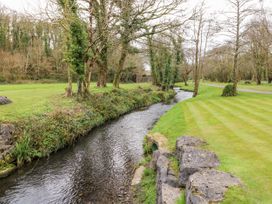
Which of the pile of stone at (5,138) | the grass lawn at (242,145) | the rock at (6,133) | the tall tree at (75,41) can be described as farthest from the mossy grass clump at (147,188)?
the tall tree at (75,41)

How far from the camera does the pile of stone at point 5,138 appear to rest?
959 centimetres

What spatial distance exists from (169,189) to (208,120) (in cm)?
695

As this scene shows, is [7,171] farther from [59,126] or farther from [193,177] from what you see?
[193,177]

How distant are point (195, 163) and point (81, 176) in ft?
16.3

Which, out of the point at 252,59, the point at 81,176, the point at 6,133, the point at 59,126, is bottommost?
the point at 81,176

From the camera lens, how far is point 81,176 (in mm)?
9133

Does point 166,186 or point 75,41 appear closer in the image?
point 166,186

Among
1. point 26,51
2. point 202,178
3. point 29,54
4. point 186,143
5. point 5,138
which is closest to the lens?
point 202,178

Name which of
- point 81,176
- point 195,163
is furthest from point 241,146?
point 81,176

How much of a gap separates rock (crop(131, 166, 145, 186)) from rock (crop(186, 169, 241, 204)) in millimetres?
3244

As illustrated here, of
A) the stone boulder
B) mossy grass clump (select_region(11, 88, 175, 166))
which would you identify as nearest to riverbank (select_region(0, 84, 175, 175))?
mossy grass clump (select_region(11, 88, 175, 166))

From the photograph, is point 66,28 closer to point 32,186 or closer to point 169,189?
point 32,186

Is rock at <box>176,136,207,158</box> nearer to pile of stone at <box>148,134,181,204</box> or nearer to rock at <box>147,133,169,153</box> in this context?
pile of stone at <box>148,134,181,204</box>

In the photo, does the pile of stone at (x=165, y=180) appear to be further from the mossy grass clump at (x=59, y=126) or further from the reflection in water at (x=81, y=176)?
the mossy grass clump at (x=59, y=126)
